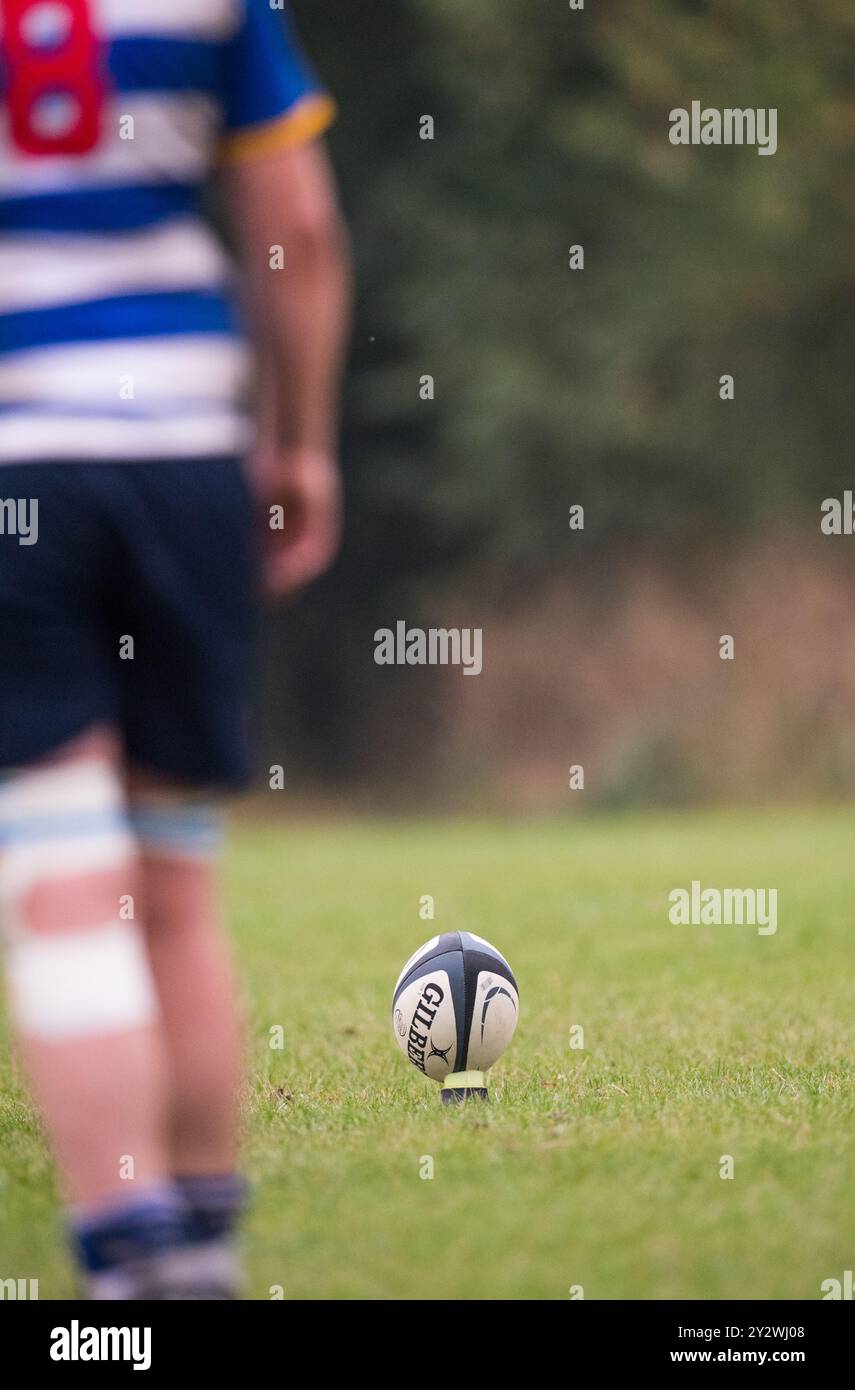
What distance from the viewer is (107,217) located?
2613 mm

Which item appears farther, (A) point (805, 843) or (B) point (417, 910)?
(A) point (805, 843)

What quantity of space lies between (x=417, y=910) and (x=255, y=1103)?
467cm

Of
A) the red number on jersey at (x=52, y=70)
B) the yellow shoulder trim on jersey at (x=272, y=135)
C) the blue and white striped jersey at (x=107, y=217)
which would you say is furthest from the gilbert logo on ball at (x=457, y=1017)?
the red number on jersey at (x=52, y=70)

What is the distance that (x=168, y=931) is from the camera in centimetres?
283

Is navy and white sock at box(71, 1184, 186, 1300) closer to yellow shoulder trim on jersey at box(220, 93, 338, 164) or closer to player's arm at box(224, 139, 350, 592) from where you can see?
player's arm at box(224, 139, 350, 592)

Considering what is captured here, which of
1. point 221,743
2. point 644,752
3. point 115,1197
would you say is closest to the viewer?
point 115,1197

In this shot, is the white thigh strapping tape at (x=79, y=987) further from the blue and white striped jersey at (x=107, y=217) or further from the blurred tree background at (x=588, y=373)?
the blurred tree background at (x=588, y=373)

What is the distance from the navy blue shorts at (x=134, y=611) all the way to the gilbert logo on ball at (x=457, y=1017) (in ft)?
6.40

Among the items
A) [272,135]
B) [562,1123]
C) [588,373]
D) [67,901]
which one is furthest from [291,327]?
[588,373]

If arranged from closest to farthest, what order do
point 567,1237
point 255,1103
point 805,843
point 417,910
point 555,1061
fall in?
1. point 567,1237
2. point 255,1103
3. point 555,1061
4. point 417,910
5. point 805,843

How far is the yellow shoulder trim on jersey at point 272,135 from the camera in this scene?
2.73 m
